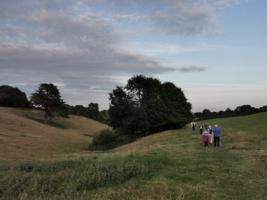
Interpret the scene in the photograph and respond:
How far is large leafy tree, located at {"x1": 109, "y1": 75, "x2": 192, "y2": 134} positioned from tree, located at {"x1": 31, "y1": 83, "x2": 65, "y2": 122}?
37637 millimetres

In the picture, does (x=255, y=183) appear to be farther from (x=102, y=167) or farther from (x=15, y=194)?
(x=15, y=194)

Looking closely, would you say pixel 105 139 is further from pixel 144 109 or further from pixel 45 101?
pixel 45 101

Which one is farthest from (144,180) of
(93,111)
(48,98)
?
(93,111)

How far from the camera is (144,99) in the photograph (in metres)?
64.0

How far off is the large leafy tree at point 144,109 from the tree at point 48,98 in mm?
37637

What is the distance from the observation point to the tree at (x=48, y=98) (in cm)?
9731

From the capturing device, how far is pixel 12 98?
11369cm

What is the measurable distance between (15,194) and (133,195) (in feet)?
14.8

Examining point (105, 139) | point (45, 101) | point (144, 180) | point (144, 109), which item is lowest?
point (105, 139)

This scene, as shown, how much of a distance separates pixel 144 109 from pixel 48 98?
4196 cm

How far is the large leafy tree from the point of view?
61.4 metres

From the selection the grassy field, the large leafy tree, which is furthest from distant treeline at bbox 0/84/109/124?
the grassy field

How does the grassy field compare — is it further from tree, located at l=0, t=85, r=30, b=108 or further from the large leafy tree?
tree, located at l=0, t=85, r=30, b=108

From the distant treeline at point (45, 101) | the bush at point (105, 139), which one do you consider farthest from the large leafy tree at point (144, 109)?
the distant treeline at point (45, 101)
